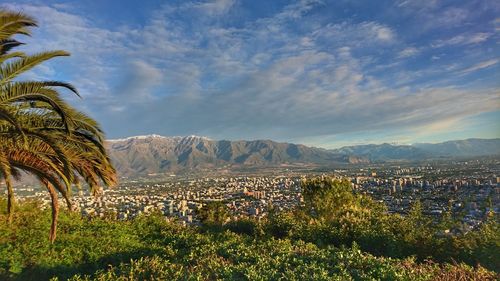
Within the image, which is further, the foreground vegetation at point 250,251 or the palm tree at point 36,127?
the palm tree at point 36,127

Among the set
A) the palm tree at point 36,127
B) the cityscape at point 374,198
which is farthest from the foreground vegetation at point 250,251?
the cityscape at point 374,198

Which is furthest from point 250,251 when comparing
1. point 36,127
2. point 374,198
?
point 374,198

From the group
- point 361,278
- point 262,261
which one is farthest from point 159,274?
point 361,278

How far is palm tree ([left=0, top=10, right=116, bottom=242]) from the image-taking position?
7789 mm

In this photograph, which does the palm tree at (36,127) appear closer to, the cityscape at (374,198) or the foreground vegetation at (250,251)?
the foreground vegetation at (250,251)

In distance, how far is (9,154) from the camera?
853 centimetres

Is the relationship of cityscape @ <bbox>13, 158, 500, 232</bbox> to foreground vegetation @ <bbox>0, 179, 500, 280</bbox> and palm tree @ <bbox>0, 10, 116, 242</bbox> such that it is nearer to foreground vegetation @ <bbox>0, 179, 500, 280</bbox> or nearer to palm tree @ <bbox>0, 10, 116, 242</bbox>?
foreground vegetation @ <bbox>0, 179, 500, 280</bbox>

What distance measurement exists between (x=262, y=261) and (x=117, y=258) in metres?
4.71

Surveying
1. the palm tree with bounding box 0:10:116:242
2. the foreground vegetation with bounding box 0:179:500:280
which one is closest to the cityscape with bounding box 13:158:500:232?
the foreground vegetation with bounding box 0:179:500:280

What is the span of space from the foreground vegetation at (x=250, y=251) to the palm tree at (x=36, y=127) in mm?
1008

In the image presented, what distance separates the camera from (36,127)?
9094 mm

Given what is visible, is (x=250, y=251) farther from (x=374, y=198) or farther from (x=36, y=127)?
(x=374, y=198)

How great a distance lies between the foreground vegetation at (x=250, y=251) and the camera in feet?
17.3

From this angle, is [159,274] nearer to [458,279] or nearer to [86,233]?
[458,279]
